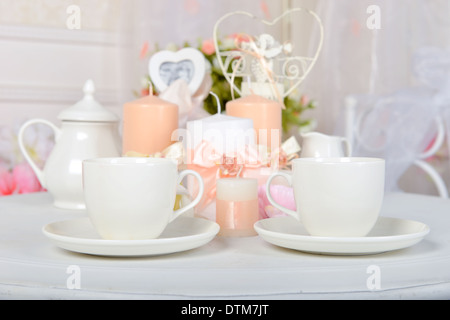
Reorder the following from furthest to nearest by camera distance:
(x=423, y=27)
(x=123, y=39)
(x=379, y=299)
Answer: (x=123, y=39) < (x=423, y=27) < (x=379, y=299)

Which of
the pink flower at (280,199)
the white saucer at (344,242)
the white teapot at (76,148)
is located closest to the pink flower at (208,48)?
the white teapot at (76,148)

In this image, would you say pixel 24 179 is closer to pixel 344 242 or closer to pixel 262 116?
pixel 262 116

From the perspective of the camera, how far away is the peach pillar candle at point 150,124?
110 cm

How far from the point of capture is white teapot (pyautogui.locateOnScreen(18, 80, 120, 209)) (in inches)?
45.2

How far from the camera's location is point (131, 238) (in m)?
0.75

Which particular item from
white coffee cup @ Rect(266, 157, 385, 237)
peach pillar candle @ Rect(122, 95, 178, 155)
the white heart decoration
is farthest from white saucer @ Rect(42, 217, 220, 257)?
the white heart decoration

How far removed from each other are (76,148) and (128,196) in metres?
0.47

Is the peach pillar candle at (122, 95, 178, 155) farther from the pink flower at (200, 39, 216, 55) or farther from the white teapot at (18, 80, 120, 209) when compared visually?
the pink flower at (200, 39, 216, 55)

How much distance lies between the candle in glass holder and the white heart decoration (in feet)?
1.71

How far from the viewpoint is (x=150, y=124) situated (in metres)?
1.10

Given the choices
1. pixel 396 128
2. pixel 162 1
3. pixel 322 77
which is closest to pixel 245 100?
pixel 396 128

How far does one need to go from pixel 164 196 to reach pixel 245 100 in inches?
16.7
